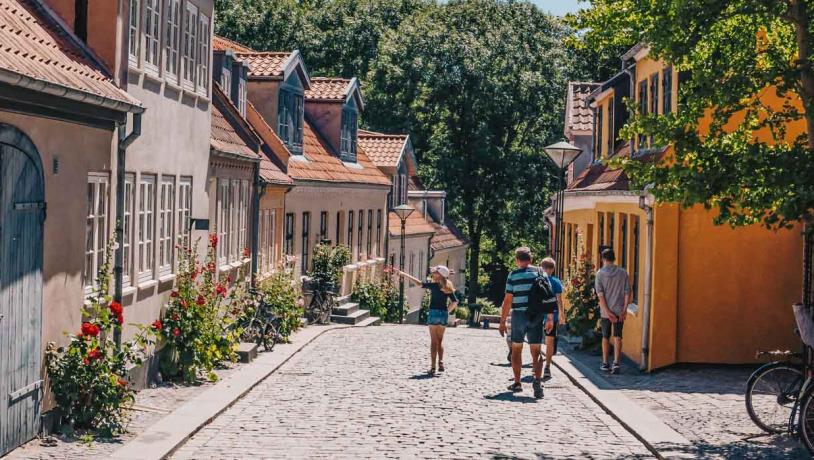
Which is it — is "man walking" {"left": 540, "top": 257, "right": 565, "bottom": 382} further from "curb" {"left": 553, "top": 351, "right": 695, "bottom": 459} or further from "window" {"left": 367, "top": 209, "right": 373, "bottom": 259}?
"window" {"left": 367, "top": 209, "right": 373, "bottom": 259}

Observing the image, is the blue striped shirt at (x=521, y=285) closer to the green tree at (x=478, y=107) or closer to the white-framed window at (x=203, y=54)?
the white-framed window at (x=203, y=54)

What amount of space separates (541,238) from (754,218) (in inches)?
1704

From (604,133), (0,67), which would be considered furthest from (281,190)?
(0,67)

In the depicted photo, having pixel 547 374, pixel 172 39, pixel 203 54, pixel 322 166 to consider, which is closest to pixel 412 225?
pixel 322 166

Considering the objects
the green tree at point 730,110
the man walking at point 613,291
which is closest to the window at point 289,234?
the man walking at point 613,291

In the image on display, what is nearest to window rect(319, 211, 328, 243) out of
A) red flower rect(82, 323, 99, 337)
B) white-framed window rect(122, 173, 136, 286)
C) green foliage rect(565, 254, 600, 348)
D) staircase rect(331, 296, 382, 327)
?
staircase rect(331, 296, 382, 327)

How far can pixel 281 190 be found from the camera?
29.1m

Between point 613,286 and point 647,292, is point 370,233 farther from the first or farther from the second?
point 613,286

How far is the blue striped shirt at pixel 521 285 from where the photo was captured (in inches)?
637

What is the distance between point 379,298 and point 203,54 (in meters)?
18.9

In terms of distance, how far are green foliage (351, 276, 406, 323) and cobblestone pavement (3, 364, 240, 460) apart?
20.2m

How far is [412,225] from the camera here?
5056 cm

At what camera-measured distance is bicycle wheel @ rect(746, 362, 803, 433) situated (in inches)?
503

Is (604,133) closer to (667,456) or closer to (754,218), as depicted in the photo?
(754,218)
